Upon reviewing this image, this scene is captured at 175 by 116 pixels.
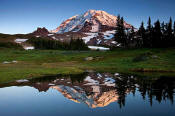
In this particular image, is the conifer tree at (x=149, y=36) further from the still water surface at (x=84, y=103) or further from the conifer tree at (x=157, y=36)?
the still water surface at (x=84, y=103)

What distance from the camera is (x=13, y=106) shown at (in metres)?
19.3

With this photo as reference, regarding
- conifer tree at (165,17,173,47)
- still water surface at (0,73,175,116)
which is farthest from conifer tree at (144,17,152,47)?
still water surface at (0,73,175,116)

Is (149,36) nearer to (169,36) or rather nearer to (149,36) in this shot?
(149,36)

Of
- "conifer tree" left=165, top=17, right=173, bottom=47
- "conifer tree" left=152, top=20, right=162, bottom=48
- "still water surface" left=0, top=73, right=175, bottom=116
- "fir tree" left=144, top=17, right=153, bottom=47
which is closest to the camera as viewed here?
"still water surface" left=0, top=73, right=175, bottom=116

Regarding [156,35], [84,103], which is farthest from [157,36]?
[84,103]

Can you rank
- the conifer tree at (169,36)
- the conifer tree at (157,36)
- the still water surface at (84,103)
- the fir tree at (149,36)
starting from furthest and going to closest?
the fir tree at (149,36), the conifer tree at (169,36), the conifer tree at (157,36), the still water surface at (84,103)

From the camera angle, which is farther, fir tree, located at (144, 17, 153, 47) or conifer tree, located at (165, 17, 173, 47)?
fir tree, located at (144, 17, 153, 47)

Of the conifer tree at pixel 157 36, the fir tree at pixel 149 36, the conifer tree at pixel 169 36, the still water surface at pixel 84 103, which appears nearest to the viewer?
the still water surface at pixel 84 103

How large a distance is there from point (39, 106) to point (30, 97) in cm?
430

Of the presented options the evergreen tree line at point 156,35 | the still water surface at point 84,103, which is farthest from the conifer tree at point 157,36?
the still water surface at point 84,103

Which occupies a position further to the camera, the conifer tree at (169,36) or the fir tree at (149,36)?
the fir tree at (149,36)

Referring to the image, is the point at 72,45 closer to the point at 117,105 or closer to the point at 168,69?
the point at 168,69

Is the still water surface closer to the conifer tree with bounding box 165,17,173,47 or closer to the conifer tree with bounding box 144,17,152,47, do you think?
the conifer tree with bounding box 165,17,173,47

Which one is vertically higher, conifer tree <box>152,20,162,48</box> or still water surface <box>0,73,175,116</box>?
conifer tree <box>152,20,162,48</box>
